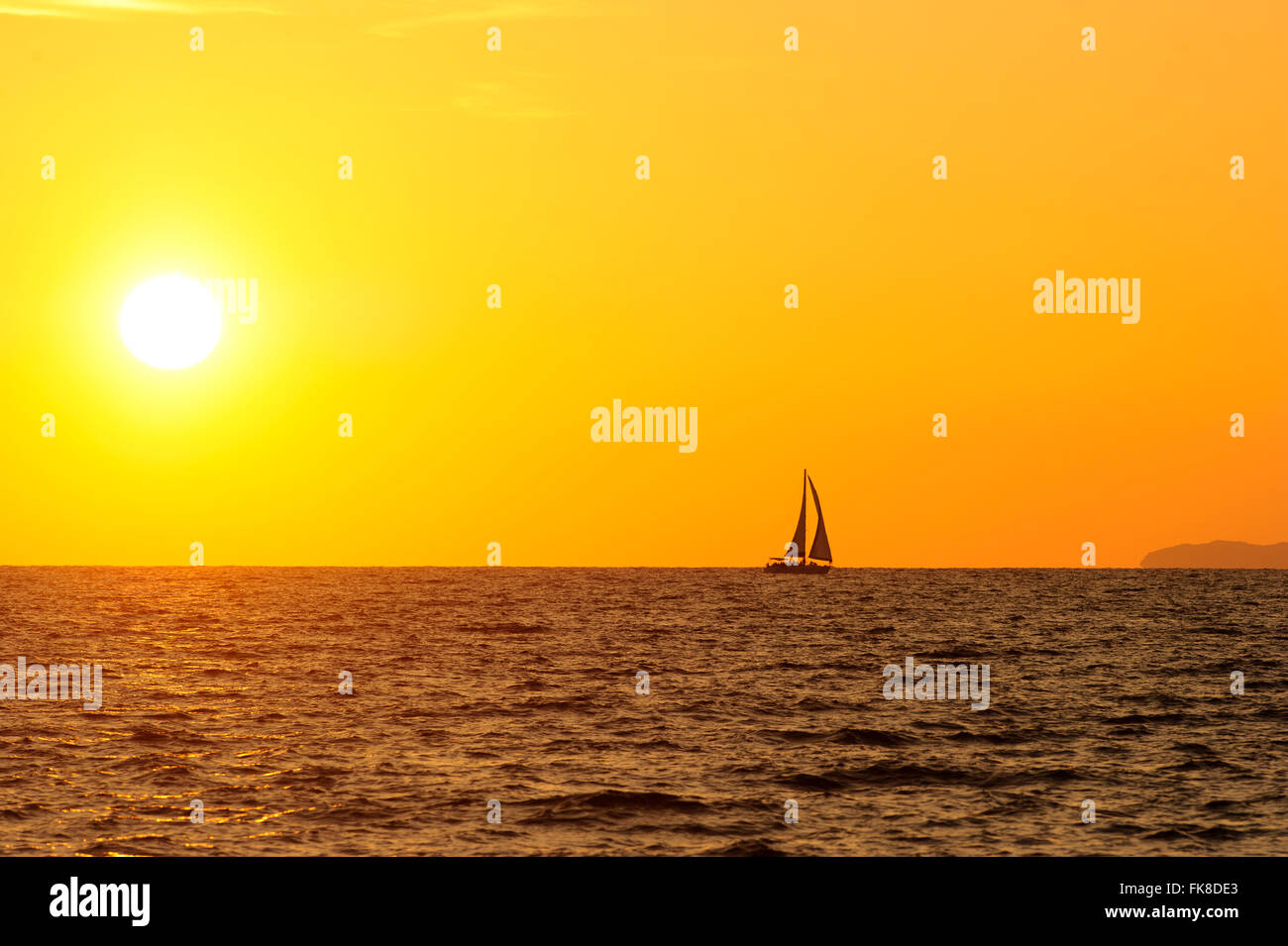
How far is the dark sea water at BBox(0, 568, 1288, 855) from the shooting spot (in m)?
24.0

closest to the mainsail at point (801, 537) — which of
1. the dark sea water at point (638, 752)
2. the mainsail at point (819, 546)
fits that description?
the mainsail at point (819, 546)

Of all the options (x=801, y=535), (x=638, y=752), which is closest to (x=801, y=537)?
(x=801, y=535)

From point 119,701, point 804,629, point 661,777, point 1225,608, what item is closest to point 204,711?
point 119,701

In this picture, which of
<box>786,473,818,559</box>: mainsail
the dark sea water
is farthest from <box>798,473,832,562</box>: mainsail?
the dark sea water

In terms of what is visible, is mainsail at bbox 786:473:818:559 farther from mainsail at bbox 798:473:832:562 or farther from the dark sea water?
the dark sea water

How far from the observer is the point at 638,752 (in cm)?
3316

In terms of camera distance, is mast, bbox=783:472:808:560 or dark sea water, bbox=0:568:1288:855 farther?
mast, bbox=783:472:808:560

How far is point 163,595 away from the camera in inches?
6437

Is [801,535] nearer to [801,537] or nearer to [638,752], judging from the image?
[801,537]

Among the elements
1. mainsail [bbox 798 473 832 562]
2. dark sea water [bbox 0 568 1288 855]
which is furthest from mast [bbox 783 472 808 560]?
dark sea water [bbox 0 568 1288 855]

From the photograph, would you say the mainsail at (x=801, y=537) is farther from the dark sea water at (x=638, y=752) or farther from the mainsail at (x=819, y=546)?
the dark sea water at (x=638, y=752)

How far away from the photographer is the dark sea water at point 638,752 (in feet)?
78.8
